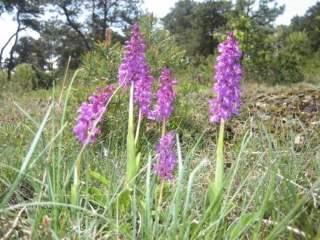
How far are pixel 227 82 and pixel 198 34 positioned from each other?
103ft

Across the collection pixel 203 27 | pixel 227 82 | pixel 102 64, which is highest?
pixel 203 27

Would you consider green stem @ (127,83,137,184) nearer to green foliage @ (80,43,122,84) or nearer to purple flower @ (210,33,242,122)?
purple flower @ (210,33,242,122)

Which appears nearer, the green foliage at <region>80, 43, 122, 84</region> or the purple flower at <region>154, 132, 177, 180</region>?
the purple flower at <region>154, 132, 177, 180</region>

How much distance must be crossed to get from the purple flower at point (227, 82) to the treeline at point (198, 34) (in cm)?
1103

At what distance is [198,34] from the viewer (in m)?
32.8

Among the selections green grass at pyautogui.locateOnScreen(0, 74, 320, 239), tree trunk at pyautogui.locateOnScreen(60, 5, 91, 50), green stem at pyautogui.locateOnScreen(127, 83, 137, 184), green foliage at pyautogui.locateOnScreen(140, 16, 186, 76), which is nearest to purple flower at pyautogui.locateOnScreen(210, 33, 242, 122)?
green grass at pyautogui.locateOnScreen(0, 74, 320, 239)

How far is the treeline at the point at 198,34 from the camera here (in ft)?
46.1

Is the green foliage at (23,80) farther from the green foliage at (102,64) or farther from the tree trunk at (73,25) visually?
the tree trunk at (73,25)

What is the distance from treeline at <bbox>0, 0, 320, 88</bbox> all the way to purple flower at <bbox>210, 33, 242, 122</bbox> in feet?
36.2

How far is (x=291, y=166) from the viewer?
2.13 meters

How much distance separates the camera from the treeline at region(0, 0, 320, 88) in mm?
14047

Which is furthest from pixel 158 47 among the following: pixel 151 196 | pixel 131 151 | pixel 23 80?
pixel 23 80

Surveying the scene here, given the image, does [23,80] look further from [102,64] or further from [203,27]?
[203,27]

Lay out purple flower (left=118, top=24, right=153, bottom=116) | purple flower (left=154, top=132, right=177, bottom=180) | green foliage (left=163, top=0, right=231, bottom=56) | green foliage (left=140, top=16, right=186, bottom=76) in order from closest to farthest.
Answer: purple flower (left=154, top=132, right=177, bottom=180) → purple flower (left=118, top=24, right=153, bottom=116) → green foliage (left=140, top=16, right=186, bottom=76) → green foliage (left=163, top=0, right=231, bottom=56)
